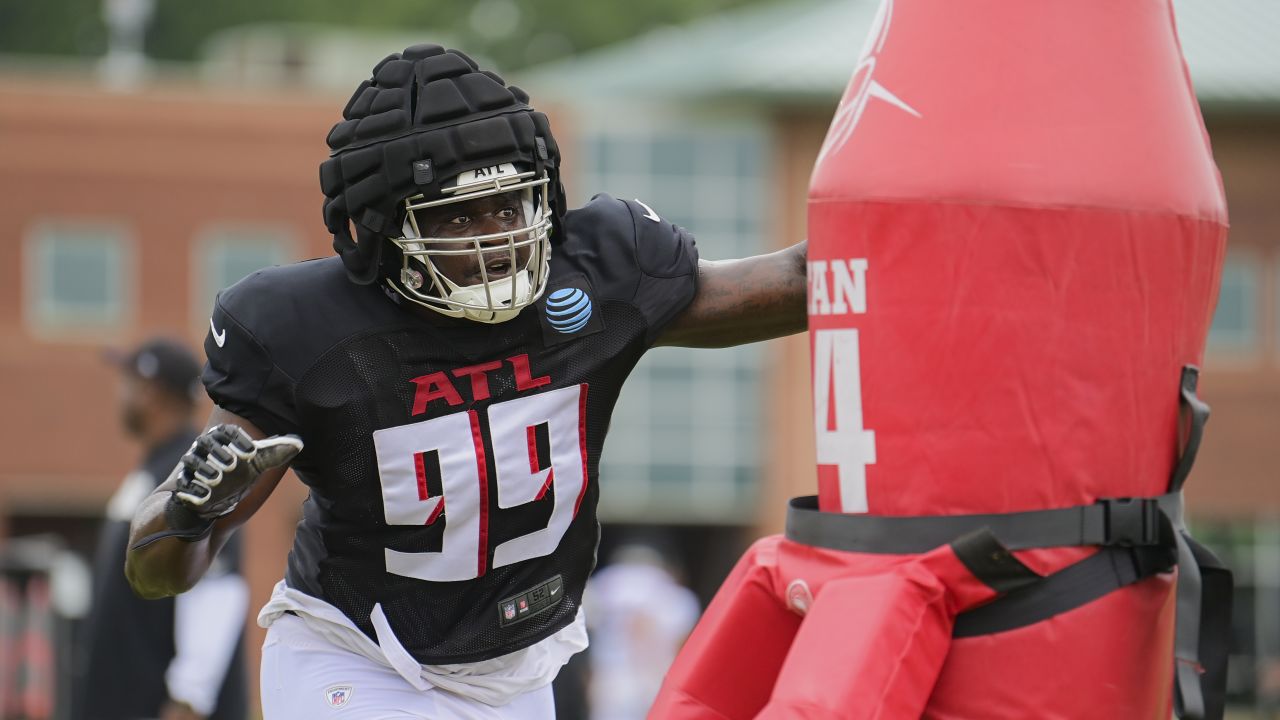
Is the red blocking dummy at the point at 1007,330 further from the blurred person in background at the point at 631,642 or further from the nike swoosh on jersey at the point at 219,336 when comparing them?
the blurred person in background at the point at 631,642

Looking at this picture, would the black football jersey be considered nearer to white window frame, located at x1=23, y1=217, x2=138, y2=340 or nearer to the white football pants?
the white football pants

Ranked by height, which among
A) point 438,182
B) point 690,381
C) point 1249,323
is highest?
point 438,182

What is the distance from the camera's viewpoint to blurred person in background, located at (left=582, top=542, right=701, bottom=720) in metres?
10.6

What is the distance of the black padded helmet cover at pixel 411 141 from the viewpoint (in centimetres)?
336

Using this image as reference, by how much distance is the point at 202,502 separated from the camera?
3.24 meters

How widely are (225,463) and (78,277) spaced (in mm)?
22822

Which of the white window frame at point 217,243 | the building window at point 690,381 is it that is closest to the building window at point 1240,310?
the building window at point 690,381

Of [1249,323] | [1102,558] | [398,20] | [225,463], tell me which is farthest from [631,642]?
[398,20]

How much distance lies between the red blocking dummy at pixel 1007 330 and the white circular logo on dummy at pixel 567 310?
0.50 meters

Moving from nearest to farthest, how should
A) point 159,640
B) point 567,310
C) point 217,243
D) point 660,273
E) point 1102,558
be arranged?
point 1102,558 < point 567,310 < point 660,273 < point 159,640 < point 217,243

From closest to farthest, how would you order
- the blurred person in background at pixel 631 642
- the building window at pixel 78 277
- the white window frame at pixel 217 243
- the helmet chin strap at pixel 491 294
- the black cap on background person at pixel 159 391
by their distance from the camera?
the helmet chin strap at pixel 491 294
the black cap on background person at pixel 159 391
the blurred person in background at pixel 631 642
the building window at pixel 78 277
the white window frame at pixel 217 243

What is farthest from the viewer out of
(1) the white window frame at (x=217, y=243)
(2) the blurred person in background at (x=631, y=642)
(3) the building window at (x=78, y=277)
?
(1) the white window frame at (x=217, y=243)

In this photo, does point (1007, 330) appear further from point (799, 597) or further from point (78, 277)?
point (78, 277)

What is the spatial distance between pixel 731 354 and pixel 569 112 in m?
4.07
